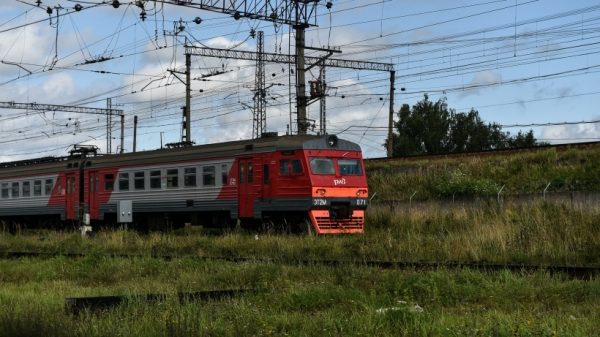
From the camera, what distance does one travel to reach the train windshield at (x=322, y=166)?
22.6 m


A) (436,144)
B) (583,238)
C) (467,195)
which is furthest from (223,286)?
(436,144)

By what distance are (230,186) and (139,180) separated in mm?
5309

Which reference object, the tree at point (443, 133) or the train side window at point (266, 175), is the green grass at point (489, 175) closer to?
the train side window at point (266, 175)

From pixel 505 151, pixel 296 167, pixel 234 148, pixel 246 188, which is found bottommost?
pixel 246 188

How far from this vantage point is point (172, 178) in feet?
85.6

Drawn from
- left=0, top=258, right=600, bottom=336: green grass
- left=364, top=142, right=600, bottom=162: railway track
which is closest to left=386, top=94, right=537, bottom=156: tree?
left=364, top=142, right=600, bottom=162: railway track

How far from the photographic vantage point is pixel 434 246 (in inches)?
642

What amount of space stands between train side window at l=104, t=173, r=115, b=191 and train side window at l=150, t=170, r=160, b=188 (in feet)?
9.23

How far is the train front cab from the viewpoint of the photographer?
2228 centimetres

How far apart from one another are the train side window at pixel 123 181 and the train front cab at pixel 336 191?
9.11 meters

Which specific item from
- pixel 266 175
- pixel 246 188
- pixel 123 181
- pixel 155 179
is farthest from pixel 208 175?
pixel 123 181

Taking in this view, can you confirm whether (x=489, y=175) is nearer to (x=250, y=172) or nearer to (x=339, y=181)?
(x=339, y=181)

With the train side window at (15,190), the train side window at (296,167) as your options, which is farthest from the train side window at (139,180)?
the train side window at (15,190)

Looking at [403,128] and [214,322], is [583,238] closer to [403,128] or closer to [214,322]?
[214,322]
